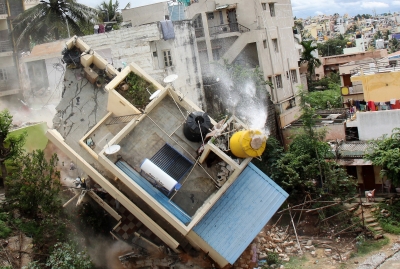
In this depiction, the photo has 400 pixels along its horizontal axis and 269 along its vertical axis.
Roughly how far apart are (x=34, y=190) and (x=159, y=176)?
14.5ft

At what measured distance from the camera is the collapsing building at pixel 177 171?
15.3m

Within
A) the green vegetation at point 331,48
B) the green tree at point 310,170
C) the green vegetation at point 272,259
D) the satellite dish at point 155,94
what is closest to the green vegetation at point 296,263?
the green vegetation at point 272,259

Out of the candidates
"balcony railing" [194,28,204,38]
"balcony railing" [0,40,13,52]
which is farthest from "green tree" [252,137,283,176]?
"balcony railing" [0,40,13,52]

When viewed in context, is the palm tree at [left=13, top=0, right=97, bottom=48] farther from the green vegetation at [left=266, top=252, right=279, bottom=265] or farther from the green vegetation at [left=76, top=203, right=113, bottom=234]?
the green vegetation at [left=266, top=252, right=279, bottom=265]

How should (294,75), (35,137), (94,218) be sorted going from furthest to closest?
(294,75) → (35,137) → (94,218)

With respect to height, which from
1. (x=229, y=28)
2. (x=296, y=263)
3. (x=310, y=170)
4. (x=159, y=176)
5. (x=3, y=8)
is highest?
(x=3, y=8)

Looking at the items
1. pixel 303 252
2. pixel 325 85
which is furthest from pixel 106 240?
pixel 325 85

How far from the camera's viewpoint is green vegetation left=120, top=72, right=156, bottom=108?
59.6ft

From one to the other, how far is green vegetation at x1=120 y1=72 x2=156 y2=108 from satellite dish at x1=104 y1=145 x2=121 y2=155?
8.89 feet

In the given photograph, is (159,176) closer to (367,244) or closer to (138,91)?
(138,91)

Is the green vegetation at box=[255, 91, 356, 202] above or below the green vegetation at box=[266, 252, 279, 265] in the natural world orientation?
above

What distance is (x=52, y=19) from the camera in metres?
30.0

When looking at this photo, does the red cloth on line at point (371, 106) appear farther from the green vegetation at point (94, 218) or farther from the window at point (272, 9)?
the green vegetation at point (94, 218)

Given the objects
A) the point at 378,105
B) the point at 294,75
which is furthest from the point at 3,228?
Result: the point at 294,75
